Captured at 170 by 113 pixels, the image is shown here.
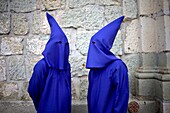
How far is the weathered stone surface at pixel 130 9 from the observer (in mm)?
3225

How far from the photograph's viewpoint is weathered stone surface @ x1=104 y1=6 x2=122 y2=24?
3.30 m

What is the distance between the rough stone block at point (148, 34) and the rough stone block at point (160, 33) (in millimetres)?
98

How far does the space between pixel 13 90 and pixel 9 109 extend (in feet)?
1.29

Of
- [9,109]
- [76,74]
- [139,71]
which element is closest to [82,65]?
[76,74]

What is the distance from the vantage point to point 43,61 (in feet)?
6.93

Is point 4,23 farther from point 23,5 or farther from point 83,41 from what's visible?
point 83,41

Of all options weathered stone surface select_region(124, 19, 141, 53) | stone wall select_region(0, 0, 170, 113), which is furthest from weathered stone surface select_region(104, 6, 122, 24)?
weathered stone surface select_region(124, 19, 141, 53)

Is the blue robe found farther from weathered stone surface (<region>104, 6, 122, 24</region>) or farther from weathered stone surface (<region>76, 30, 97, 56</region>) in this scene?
weathered stone surface (<region>104, 6, 122, 24</region>)

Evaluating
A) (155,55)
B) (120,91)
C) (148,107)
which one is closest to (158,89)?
(148,107)

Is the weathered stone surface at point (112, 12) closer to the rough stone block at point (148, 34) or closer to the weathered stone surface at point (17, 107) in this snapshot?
the rough stone block at point (148, 34)

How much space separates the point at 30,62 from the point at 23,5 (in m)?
1.09

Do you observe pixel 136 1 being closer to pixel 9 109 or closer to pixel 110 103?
pixel 110 103

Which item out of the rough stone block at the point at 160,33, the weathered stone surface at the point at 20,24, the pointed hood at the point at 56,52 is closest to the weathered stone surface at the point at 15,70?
the weathered stone surface at the point at 20,24

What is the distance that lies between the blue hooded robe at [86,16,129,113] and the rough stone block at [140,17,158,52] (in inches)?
47.6
